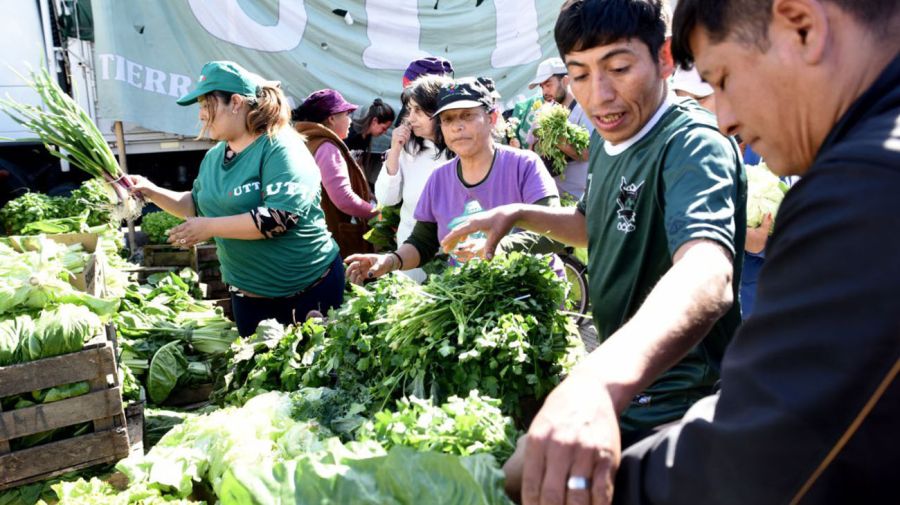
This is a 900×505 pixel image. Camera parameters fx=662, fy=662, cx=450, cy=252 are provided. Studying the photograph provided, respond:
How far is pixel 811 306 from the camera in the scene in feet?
2.56

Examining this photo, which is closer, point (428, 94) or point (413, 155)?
point (428, 94)

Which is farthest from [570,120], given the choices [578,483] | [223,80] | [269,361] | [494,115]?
[578,483]

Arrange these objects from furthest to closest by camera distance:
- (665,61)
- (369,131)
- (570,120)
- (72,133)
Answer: (369,131)
(570,120)
(72,133)
(665,61)

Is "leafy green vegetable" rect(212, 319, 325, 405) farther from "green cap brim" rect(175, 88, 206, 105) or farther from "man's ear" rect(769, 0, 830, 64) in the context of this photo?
"man's ear" rect(769, 0, 830, 64)

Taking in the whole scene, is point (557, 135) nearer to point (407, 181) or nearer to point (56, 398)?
point (407, 181)

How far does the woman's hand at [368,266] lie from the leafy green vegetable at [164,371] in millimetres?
2047

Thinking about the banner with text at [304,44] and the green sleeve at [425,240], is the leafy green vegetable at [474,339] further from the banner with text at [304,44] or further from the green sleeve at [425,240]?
the banner with text at [304,44]

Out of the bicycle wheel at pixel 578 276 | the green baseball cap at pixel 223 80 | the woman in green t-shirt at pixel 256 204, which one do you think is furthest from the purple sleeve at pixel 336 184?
the bicycle wheel at pixel 578 276

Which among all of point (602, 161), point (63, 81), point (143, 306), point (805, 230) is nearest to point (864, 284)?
point (805, 230)

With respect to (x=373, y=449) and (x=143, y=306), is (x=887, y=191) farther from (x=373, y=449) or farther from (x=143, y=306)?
(x=143, y=306)

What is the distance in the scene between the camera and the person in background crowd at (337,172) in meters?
5.54

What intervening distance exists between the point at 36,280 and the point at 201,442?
1619 mm

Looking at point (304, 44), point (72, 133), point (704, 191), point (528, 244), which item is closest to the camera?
point (704, 191)

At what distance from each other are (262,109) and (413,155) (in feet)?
4.36
